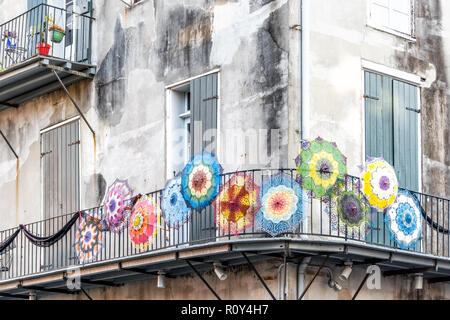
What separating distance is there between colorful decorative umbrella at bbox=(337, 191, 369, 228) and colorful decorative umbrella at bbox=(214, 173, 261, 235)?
1.36 m

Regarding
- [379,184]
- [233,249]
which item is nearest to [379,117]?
[379,184]

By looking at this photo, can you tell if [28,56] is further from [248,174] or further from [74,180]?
[248,174]

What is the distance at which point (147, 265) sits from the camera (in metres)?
22.5

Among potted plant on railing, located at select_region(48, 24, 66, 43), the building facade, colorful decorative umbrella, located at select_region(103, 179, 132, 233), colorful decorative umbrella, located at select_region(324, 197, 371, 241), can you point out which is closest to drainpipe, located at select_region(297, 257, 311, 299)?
the building facade

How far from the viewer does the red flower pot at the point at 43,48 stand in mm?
25188

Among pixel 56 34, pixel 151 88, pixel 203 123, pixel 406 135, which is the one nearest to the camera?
pixel 203 123

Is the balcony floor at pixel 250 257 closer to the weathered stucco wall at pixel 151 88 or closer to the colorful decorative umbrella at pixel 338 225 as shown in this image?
the colorful decorative umbrella at pixel 338 225

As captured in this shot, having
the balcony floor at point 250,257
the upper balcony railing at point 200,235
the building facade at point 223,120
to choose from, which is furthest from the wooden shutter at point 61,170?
the balcony floor at point 250,257

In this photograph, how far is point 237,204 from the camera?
21.2m

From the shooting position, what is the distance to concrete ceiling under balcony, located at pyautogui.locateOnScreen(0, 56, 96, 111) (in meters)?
25.3

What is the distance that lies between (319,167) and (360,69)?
93.1 inches

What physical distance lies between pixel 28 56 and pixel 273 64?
6.87 m

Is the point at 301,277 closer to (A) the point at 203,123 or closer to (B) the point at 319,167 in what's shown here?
(B) the point at 319,167
